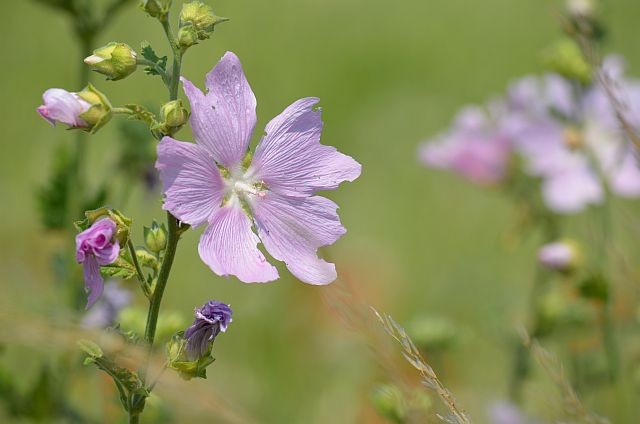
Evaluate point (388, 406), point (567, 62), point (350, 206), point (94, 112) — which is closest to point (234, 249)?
point (94, 112)

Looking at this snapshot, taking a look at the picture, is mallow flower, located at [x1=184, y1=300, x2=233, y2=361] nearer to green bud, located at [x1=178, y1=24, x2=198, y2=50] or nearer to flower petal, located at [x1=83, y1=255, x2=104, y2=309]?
flower petal, located at [x1=83, y1=255, x2=104, y2=309]

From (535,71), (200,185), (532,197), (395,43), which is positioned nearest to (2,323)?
(200,185)

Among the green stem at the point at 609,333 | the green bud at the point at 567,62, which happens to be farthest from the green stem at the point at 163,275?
the green bud at the point at 567,62

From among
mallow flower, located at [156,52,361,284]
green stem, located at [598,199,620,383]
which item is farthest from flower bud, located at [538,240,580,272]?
mallow flower, located at [156,52,361,284]

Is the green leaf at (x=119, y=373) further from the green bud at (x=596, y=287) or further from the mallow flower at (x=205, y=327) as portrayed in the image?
the green bud at (x=596, y=287)

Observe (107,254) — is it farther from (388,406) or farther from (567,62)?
(567,62)
